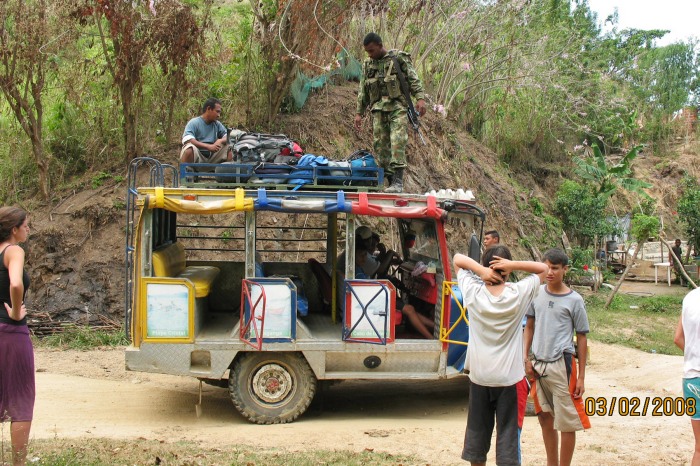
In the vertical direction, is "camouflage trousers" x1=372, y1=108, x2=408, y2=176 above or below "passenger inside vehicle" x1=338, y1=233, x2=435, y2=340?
above

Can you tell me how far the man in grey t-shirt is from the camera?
7.66 metres

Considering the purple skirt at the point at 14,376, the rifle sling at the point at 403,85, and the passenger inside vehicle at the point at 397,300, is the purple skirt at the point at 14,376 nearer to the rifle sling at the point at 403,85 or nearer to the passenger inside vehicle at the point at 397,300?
the passenger inside vehicle at the point at 397,300

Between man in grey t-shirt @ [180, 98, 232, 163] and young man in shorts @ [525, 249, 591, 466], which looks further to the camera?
man in grey t-shirt @ [180, 98, 232, 163]

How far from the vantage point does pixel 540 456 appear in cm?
587

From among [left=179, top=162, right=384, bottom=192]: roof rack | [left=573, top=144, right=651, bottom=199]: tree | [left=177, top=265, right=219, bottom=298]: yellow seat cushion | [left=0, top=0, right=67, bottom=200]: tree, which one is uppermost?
[left=0, top=0, right=67, bottom=200]: tree

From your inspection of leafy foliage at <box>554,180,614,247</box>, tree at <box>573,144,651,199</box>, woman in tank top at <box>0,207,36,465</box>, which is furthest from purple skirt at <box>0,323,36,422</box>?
tree at <box>573,144,651,199</box>

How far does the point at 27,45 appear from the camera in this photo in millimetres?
11516

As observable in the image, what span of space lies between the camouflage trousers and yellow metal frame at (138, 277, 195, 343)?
2976 mm

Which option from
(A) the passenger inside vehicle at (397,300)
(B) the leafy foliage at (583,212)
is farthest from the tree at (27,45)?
(B) the leafy foliage at (583,212)

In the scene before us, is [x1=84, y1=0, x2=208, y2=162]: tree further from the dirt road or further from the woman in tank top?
the woman in tank top

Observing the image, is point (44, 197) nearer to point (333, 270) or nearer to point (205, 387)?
point (205, 387)

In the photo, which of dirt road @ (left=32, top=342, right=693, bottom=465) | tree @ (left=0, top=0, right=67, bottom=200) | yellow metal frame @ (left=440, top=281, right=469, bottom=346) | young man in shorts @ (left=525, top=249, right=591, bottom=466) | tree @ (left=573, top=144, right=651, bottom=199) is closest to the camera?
young man in shorts @ (left=525, top=249, right=591, bottom=466)

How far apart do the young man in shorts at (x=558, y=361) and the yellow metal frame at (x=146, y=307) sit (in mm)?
3046

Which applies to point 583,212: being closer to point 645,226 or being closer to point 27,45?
point 645,226
